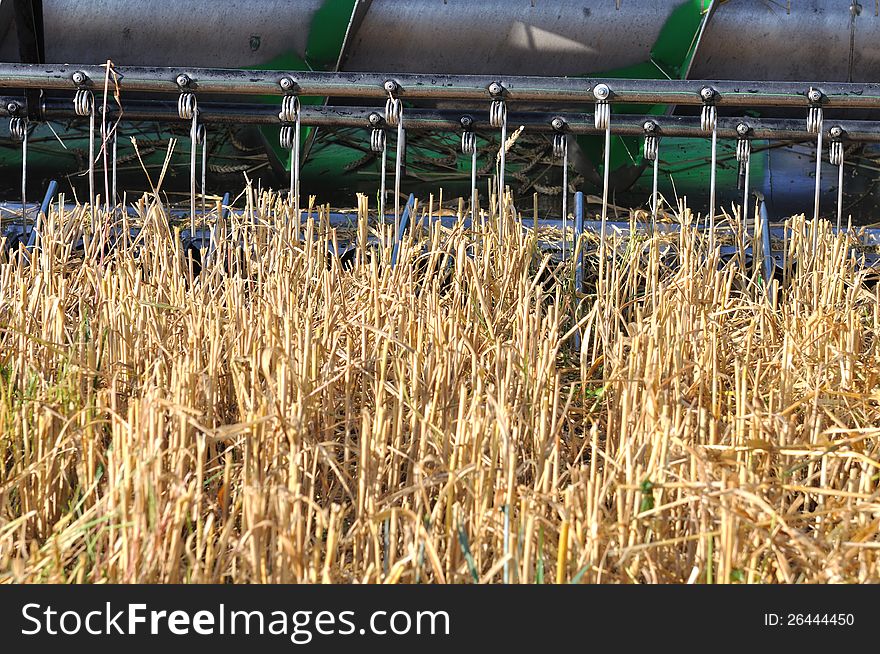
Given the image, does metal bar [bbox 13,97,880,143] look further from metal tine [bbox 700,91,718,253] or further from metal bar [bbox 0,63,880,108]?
metal bar [bbox 0,63,880,108]

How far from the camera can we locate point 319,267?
290cm

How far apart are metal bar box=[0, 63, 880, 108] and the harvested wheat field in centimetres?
65

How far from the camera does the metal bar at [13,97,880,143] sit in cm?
409

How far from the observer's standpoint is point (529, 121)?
4.13 meters

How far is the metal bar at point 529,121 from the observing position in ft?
13.4

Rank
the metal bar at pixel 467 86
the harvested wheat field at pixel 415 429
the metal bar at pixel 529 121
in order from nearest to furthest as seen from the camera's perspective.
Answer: the harvested wheat field at pixel 415 429 → the metal bar at pixel 467 86 → the metal bar at pixel 529 121

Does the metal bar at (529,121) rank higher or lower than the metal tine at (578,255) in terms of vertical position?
higher

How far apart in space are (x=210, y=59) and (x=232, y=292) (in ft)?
8.41

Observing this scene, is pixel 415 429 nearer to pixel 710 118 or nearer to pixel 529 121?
pixel 710 118

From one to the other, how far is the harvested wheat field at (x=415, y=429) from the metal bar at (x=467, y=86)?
25.8 inches

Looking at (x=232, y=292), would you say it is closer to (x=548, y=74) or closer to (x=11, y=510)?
(x=11, y=510)

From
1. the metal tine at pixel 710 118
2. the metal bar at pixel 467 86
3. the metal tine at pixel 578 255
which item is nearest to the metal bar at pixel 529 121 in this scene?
the metal tine at pixel 710 118

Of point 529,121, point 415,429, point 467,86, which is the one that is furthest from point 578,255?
point 415,429

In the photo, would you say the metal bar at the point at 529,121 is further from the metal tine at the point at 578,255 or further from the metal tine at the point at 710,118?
the metal tine at the point at 578,255
